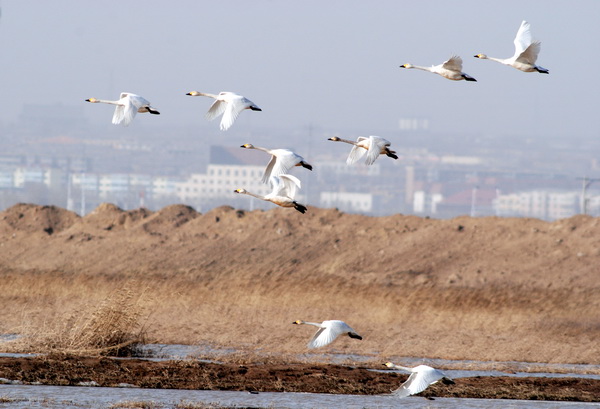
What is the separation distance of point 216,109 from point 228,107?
0.98 m

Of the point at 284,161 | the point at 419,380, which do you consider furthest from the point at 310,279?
the point at 419,380

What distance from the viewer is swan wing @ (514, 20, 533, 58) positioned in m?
22.7

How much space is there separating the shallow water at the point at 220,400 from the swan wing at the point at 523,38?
6.92 m

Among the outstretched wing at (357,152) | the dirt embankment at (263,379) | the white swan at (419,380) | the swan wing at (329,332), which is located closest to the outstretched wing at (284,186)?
the outstretched wing at (357,152)

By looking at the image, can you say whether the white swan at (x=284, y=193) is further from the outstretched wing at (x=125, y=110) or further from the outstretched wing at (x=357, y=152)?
the outstretched wing at (x=125, y=110)

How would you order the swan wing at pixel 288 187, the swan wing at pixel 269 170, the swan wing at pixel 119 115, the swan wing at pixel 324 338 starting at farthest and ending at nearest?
the swan wing at pixel 119 115 → the swan wing at pixel 269 170 → the swan wing at pixel 288 187 → the swan wing at pixel 324 338

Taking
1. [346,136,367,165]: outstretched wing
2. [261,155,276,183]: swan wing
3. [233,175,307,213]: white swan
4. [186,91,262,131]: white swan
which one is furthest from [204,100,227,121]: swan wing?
[346,136,367,165]: outstretched wing

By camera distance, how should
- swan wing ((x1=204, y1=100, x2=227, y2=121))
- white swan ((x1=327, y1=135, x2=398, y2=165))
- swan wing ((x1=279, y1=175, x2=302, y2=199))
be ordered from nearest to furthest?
swan wing ((x1=279, y1=175, x2=302, y2=199)) < white swan ((x1=327, y1=135, x2=398, y2=165)) < swan wing ((x1=204, y1=100, x2=227, y2=121))

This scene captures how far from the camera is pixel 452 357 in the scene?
29.5 m

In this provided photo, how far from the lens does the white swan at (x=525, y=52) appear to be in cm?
2234

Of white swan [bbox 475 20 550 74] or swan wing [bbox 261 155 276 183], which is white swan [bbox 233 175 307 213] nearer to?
swan wing [bbox 261 155 276 183]

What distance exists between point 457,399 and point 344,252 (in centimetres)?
2081

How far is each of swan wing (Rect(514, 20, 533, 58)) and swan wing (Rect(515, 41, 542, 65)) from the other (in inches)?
8.1

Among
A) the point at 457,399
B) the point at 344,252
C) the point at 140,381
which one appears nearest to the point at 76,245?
the point at 344,252
